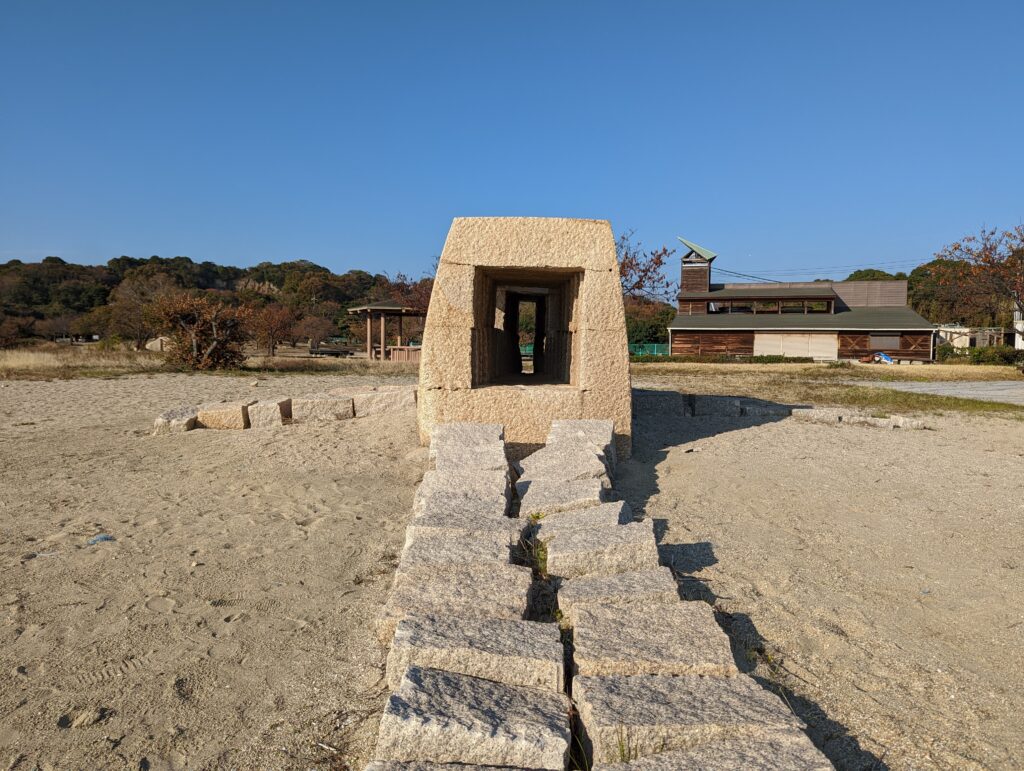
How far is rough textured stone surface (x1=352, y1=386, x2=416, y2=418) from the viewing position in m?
9.58

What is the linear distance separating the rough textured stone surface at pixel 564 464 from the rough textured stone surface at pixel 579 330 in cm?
106

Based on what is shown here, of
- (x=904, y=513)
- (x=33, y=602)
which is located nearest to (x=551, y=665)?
(x=33, y=602)

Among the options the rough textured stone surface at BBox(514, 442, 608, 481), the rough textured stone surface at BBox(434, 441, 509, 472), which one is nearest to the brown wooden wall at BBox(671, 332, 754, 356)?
the rough textured stone surface at BBox(514, 442, 608, 481)

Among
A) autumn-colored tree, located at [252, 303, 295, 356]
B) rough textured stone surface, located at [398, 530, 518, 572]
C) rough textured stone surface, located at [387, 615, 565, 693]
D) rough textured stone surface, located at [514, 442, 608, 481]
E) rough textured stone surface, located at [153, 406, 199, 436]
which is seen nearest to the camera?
rough textured stone surface, located at [387, 615, 565, 693]

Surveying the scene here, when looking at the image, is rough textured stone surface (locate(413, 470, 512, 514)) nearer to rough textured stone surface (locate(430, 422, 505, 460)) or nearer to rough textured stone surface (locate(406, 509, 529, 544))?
rough textured stone surface (locate(406, 509, 529, 544))

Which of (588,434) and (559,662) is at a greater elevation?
(588,434)

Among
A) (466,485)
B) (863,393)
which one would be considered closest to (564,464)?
(466,485)

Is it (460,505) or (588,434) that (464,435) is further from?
(460,505)

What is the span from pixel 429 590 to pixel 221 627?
1.06 metres

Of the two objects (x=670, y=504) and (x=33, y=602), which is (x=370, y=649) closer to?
(x=33, y=602)

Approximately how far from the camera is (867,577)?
3928 millimetres

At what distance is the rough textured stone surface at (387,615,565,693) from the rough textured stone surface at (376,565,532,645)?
0.24m

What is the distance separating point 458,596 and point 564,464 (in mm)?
2428

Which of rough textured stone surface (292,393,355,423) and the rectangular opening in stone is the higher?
the rectangular opening in stone
